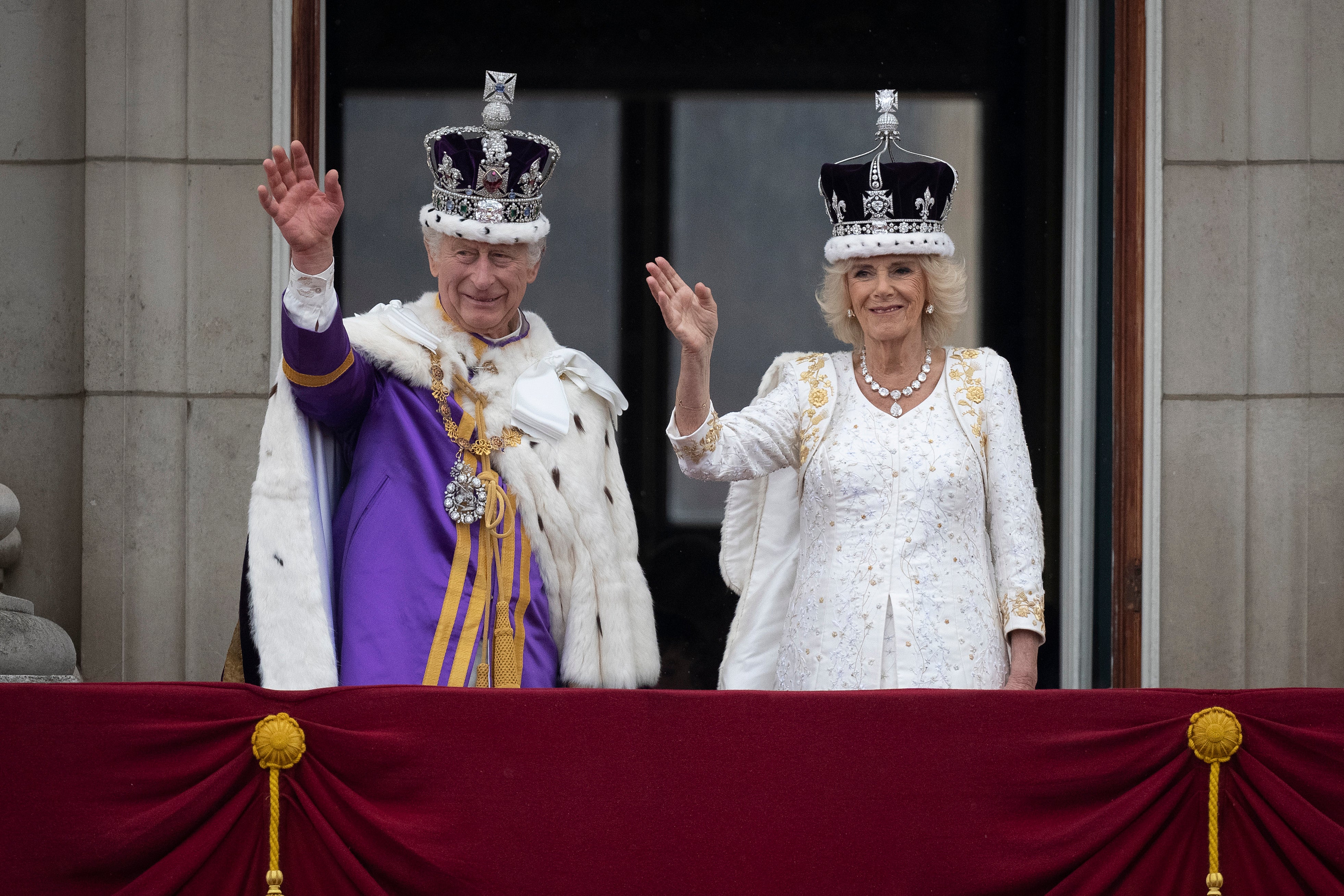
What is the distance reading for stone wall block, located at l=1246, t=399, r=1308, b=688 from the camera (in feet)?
13.0

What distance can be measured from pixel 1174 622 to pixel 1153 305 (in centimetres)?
92

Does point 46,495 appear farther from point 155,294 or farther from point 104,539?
point 155,294

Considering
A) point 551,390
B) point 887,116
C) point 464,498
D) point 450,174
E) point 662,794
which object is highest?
point 887,116

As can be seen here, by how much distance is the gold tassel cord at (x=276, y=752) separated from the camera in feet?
6.81

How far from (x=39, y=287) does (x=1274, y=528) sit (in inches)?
145

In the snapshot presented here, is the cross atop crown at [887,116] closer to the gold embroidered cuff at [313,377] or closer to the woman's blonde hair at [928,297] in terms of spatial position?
the woman's blonde hair at [928,297]

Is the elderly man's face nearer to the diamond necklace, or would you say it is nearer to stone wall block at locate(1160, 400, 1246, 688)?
the diamond necklace

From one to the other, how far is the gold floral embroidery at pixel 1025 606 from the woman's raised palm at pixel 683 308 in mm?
767

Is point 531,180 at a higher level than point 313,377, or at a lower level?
higher

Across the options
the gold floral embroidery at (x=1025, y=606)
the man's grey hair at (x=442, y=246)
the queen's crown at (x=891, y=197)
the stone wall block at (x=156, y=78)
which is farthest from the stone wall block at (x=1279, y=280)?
the stone wall block at (x=156, y=78)

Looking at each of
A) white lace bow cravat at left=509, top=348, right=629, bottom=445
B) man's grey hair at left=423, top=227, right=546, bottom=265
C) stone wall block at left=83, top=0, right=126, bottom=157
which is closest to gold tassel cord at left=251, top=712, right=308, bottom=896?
white lace bow cravat at left=509, top=348, right=629, bottom=445

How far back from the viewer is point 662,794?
6.95ft

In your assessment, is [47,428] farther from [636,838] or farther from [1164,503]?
[1164,503]

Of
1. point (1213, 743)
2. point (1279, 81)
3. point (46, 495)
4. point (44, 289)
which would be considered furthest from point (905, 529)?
point (44, 289)
